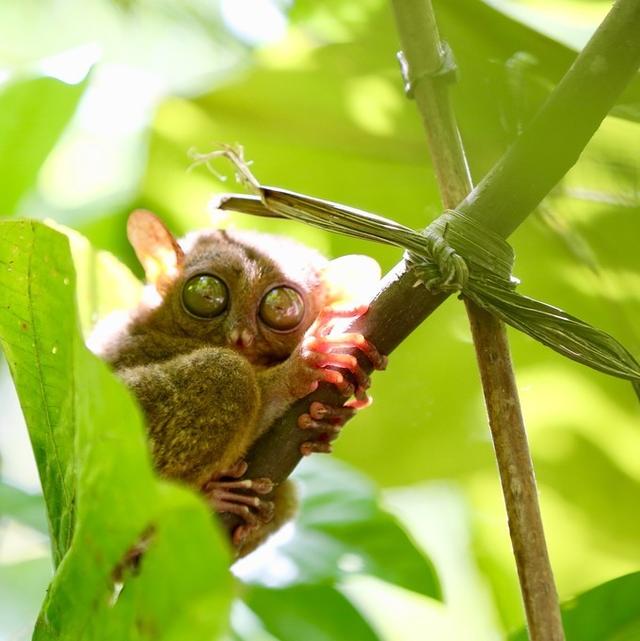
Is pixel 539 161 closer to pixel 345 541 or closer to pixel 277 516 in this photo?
pixel 277 516

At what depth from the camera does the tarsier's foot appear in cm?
180

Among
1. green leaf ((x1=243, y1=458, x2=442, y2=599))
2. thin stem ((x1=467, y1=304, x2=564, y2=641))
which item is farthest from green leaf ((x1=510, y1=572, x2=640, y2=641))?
thin stem ((x1=467, y1=304, x2=564, y2=641))

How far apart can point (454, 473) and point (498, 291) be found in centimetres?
148

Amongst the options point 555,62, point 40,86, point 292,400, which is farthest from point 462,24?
point 40,86

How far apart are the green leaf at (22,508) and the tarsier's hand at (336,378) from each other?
1179 mm

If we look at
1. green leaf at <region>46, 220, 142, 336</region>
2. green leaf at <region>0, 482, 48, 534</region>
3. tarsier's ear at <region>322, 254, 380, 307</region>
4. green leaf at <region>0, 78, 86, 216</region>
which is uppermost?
green leaf at <region>0, 78, 86, 216</region>

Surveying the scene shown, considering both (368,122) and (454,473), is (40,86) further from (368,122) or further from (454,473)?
(454,473)

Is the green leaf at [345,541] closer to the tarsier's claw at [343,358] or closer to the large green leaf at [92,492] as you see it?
the tarsier's claw at [343,358]

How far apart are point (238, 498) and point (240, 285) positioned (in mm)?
758

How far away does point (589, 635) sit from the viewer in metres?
1.97

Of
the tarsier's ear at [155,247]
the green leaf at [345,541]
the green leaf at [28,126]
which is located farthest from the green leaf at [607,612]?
the green leaf at [28,126]

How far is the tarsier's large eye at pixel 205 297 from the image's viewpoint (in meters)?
2.37

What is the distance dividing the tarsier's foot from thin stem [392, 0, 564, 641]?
53 centimetres

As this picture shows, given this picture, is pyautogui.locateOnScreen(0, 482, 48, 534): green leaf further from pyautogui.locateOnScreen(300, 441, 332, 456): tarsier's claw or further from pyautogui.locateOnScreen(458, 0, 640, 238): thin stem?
pyautogui.locateOnScreen(458, 0, 640, 238): thin stem
